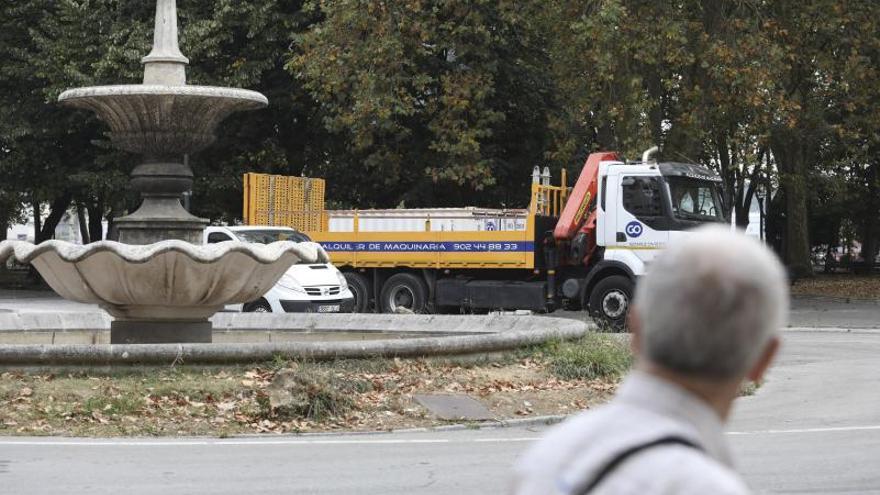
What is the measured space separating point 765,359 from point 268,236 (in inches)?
979

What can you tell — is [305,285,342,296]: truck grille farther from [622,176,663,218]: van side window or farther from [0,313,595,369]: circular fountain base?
[0,313,595,369]: circular fountain base

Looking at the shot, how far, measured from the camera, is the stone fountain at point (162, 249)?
1438 centimetres

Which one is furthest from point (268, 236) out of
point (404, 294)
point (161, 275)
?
point (161, 275)

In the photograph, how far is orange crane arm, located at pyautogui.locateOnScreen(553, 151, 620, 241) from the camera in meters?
28.0

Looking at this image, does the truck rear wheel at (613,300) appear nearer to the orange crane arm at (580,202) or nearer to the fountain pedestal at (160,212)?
the orange crane arm at (580,202)

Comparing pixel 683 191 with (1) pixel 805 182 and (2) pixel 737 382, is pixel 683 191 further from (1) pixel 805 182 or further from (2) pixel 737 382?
(2) pixel 737 382

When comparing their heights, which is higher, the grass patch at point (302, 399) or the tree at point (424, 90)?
the tree at point (424, 90)

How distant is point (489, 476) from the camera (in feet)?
32.8

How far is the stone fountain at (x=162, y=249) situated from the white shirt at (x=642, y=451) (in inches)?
480

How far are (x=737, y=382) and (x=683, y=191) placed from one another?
25.2 meters

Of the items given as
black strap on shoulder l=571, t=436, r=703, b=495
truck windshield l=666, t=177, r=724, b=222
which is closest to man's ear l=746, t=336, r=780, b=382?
black strap on shoulder l=571, t=436, r=703, b=495

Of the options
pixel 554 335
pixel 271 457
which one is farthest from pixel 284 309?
pixel 271 457

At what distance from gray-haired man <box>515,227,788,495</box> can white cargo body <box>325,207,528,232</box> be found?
86.9ft

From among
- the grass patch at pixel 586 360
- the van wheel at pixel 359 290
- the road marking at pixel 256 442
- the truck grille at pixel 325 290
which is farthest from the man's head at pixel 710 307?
the van wheel at pixel 359 290
